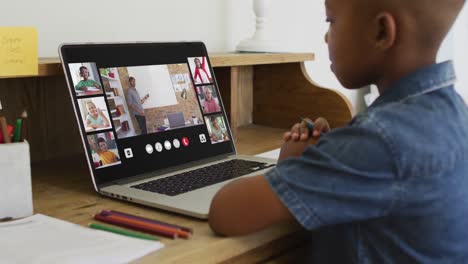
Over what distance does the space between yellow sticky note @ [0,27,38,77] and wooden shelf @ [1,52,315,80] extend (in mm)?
46

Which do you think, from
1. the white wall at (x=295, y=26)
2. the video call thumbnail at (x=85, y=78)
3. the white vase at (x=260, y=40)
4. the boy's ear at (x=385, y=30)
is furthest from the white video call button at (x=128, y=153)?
the white wall at (x=295, y=26)

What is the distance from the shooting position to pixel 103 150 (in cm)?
90

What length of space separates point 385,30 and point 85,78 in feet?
1.60

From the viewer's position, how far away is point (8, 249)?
0.62 metres

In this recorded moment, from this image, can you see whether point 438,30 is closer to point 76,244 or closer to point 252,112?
point 76,244

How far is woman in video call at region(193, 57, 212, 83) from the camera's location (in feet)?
3.71

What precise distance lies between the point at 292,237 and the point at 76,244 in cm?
28

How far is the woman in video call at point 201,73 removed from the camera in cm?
113

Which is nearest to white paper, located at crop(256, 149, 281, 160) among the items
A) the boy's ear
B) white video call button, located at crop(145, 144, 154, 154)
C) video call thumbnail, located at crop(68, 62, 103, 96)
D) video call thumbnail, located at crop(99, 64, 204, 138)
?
video call thumbnail, located at crop(99, 64, 204, 138)

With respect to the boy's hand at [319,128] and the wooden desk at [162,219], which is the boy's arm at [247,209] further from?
the boy's hand at [319,128]

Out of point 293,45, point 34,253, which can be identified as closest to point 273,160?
point 34,253

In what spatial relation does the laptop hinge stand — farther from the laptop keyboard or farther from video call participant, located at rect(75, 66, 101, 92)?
video call participant, located at rect(75, 66, 101, 92)

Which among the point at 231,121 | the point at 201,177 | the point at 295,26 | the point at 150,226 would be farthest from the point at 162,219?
the point at 295,26

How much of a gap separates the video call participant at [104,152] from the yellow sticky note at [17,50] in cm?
15
